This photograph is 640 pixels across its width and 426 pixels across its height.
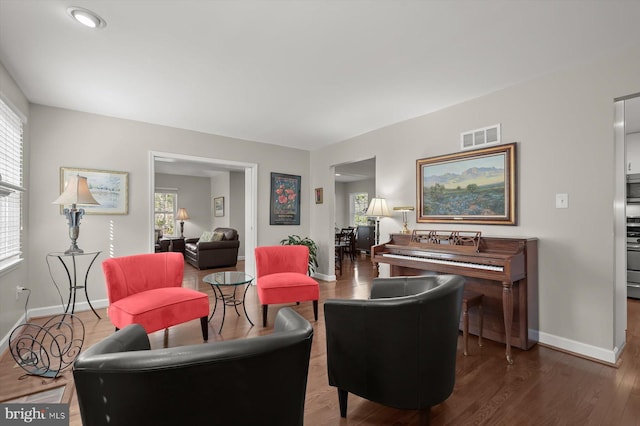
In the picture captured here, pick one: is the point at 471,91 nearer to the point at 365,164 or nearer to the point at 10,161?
the point at 365,164

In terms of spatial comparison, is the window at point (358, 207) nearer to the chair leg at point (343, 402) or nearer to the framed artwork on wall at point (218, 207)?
the framed artwork on wall at point (218, 207)

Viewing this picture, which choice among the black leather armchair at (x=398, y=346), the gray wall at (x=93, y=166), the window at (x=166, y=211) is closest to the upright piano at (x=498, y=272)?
the black leather armchair at (x=398, y=346)

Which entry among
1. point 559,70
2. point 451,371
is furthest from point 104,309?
point 559,70

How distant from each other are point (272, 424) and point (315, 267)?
15.3 ft

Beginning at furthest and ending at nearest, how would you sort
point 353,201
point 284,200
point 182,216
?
point 353,201 < point 182,216 < point 284,200

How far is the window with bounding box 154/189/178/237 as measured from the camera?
901cm

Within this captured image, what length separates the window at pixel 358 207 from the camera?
10.1 meters

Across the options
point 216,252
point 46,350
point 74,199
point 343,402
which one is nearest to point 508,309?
point 343,402

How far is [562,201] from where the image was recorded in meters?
2.70

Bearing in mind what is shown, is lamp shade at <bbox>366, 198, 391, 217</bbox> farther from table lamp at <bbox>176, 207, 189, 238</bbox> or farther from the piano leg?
table lamp at <bbox>176, 207, 189, 238</bbox>

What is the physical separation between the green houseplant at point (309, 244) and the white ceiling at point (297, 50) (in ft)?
8.10

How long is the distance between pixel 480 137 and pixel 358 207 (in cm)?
712

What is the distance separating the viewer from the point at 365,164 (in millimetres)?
7164

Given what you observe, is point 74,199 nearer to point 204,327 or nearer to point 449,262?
point 204,327
